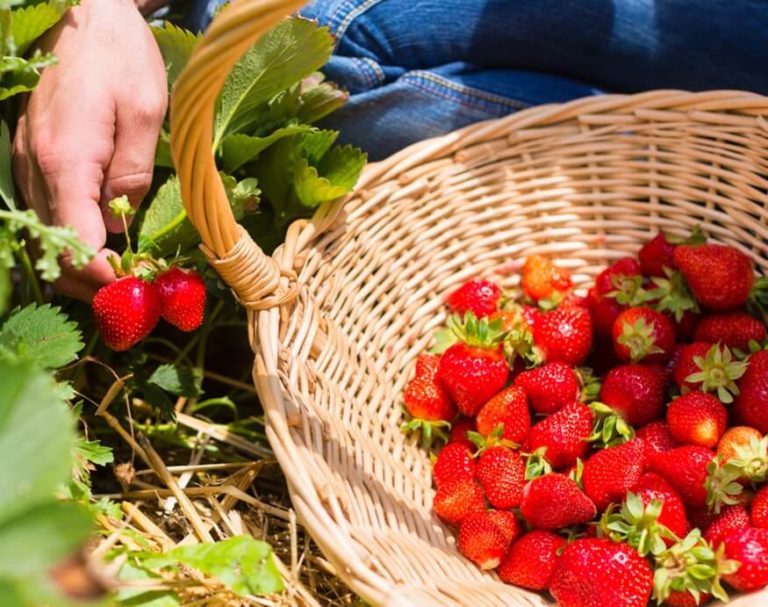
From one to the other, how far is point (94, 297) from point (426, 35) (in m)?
0.59

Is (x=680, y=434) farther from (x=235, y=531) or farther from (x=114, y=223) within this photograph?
(x=114, y=223)

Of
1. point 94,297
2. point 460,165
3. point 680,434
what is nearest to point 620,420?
point 680,434

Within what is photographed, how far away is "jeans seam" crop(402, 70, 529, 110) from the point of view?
115cm

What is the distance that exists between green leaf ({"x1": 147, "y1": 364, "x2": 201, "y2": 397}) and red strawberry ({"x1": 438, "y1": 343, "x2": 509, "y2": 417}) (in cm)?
26

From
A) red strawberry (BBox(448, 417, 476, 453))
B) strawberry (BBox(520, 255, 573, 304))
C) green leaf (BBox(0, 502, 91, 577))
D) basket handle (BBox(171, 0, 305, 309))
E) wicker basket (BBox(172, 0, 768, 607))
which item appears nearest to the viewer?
green leaf (BBox(0, 502, 91, 577))

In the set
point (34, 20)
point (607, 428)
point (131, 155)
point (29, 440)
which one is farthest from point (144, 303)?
point (607, 428)

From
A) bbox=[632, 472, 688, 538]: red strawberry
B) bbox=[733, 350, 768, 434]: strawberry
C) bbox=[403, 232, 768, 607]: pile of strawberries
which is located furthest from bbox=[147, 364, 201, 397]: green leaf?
bbox=[733, 350, 768, 434]: strawberry

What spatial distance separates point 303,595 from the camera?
81 cm

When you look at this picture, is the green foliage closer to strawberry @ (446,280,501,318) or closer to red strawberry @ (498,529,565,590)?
red strawberry @ (498,529,565,590)

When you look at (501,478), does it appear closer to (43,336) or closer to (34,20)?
(43,336)

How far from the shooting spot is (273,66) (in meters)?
0.91

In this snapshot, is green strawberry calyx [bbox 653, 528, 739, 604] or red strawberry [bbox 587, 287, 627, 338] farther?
red strawberry [bbox 587, 287, 627, 338]

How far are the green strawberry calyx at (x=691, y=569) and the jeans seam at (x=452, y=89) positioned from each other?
593 millimetres

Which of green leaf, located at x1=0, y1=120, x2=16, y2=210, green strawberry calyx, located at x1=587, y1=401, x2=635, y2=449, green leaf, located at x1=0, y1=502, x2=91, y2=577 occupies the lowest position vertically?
green strawberry calyx, located at x1=587, y1=401, x2=635, y2=449
